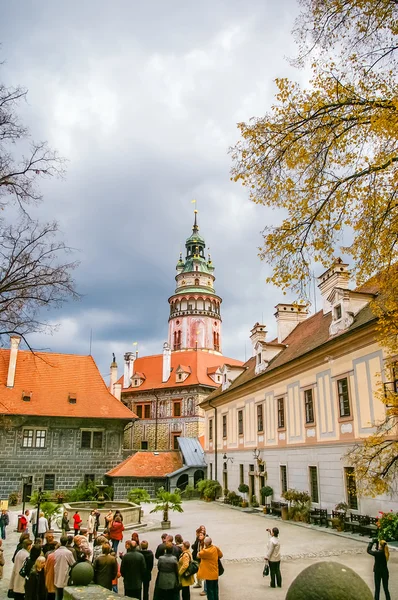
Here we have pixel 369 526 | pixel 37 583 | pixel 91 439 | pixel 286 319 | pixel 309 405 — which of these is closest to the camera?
pixel 37 583

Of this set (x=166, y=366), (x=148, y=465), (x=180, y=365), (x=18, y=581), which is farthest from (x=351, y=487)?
(x=166, y=366)

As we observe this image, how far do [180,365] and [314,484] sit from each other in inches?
1292

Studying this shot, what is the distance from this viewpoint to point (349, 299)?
19781mm

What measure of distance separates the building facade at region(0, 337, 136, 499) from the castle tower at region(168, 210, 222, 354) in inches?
1031

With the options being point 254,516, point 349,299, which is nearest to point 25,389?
point 254,516

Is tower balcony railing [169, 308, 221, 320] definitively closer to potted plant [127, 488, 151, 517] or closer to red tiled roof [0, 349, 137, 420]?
Result: red tiled roof [0, 349, 137, 420]

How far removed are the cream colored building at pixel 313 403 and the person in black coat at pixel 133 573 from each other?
642 centimetres

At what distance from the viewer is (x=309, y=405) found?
22.0 meters

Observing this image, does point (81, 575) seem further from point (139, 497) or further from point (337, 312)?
point (139, 497)

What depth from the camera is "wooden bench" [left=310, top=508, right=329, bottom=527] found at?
62.0 feet

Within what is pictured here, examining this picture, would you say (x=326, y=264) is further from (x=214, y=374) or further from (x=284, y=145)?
(x=214, y=374)

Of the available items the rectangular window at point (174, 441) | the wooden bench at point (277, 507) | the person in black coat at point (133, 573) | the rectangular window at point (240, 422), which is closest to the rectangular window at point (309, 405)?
the wooden bench at point (277, 507)

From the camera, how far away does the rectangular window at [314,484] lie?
20600 millimetres

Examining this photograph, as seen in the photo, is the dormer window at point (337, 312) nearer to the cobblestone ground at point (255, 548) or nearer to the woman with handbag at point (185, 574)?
the cobblestone ground at point (255, 548)
